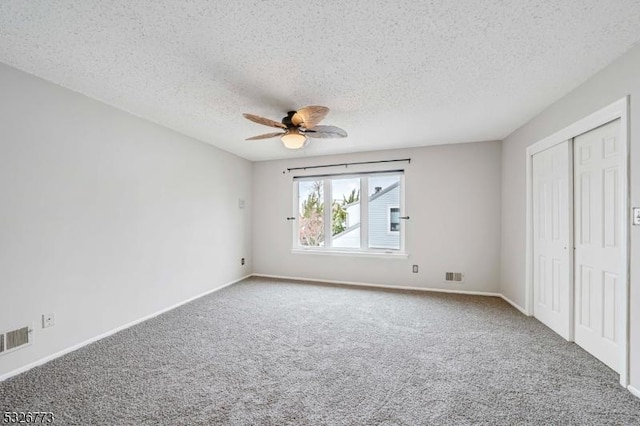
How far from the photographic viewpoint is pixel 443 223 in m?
4.12

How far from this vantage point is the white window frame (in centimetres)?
436

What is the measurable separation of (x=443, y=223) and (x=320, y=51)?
3314 millimetres

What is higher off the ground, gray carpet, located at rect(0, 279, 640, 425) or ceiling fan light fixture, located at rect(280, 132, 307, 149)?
ceiling fan light fixture, located at rect(280, 132, 307, 149)

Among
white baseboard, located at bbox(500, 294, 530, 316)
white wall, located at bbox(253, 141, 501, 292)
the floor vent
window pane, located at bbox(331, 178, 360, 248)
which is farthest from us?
window pane, located at bbox(331, 178, 360, 248)

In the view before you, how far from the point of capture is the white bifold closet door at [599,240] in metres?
2.00

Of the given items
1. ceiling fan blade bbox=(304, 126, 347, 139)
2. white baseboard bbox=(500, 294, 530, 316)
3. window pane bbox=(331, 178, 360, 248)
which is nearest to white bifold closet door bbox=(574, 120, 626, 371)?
white baseboard bbox=(500, 294, 530, 316)

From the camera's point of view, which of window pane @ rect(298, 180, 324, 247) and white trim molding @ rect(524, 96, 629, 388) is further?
window pane @ rect(298, 180, 324, 247)

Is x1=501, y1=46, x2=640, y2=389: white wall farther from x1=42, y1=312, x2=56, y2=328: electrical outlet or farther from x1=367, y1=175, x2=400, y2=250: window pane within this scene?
x1=42, y1=312, x2=56, y2=328: electrical outlet

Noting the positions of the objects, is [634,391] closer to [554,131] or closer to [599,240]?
[599,240]

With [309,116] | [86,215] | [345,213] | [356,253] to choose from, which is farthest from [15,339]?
[345,213]

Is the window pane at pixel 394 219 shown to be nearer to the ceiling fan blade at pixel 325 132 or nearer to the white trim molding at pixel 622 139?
the white trim molding at pixel 622 139

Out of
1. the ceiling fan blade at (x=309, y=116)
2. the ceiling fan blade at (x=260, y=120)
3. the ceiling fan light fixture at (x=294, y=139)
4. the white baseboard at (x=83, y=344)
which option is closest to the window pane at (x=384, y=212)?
the ceiling fan light fixture at (x=294, y=139)

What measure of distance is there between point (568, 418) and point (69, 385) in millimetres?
3298

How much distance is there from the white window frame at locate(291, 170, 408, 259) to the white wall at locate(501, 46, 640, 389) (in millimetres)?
1427
